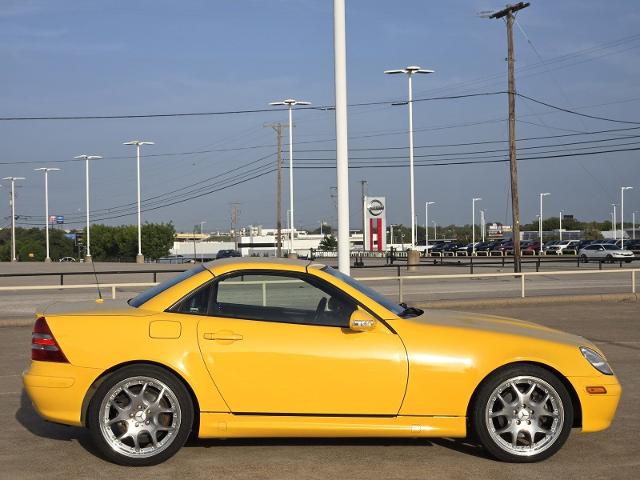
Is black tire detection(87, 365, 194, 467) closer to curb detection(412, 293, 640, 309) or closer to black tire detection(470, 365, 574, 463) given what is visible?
black tire detection(470, 365, 574, 463)

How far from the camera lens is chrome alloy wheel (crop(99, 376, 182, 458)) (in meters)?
5.90

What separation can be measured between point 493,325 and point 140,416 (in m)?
2.72

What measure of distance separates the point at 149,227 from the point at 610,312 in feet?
346

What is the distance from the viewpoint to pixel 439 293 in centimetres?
2639

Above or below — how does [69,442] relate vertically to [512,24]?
below

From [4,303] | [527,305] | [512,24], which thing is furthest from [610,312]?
[512,24]

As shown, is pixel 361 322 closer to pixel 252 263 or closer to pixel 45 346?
pixel 252 263

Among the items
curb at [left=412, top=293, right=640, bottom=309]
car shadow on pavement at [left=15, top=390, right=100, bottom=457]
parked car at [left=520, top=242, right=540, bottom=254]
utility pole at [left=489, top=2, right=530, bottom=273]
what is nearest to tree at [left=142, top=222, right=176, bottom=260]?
parked car at [left=520, top=242, right=540, bottom=254]

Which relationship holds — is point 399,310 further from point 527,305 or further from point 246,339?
point 527,305

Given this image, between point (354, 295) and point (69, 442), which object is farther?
point (69, 442)

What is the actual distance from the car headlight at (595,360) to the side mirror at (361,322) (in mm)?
1593

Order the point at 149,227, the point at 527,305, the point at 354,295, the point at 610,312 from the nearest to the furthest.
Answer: the point at 354,295 < the point at 610,312 < the point at 527,305 < the point at 149,227

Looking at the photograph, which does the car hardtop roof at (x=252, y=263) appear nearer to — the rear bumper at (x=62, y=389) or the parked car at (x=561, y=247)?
the rear bumper at (x=62, y=389)

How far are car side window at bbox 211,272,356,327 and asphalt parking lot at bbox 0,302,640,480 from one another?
40.0 inches
